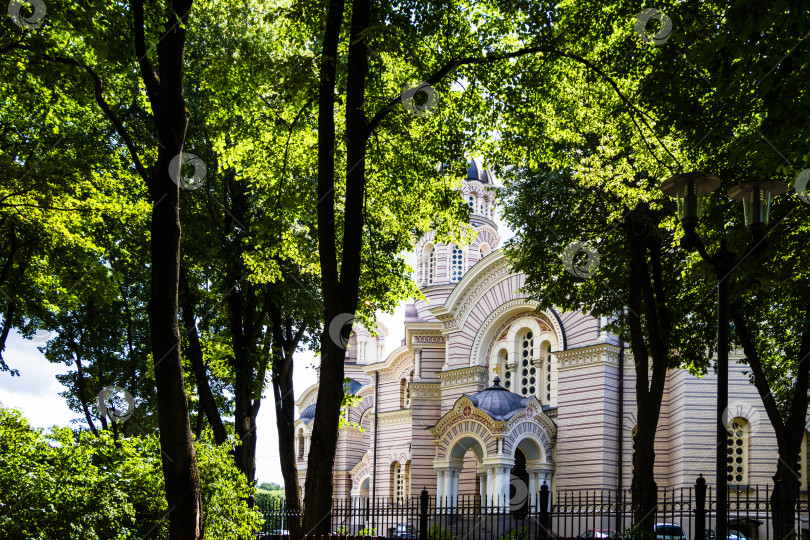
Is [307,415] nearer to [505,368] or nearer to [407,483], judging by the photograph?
[407,483]

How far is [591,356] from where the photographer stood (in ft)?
90.4

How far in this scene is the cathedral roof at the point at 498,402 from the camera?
2658cm

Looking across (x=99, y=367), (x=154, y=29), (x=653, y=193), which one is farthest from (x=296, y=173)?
(x=99, y=367)

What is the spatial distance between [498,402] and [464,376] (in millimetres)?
5968

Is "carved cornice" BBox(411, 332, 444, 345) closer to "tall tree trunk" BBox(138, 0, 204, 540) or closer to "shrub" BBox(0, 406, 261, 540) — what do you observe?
"shrub" BBox(0, 406, 261, 540)

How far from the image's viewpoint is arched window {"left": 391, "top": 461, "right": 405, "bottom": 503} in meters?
40.6

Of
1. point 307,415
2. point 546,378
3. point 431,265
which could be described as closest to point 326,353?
point 546,378

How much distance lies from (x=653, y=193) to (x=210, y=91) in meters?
7.97

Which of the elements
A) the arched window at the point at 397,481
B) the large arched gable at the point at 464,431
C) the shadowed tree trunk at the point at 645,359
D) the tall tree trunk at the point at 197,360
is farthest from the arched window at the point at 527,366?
the tall tree trunk at the point at 197,360

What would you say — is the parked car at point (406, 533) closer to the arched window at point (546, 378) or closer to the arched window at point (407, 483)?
the arched window at point (546, 378)

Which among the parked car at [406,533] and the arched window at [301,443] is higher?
the parked car at [406,533]

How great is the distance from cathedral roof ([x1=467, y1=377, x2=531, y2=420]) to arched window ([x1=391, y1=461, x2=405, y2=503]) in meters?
14.4

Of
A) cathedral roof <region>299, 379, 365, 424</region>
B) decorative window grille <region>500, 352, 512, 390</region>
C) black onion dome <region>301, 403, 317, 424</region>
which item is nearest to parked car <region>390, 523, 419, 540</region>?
decorative window grille <region>500, 352, 512, 390</region>

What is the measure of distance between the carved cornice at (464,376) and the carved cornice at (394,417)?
26.5ft
